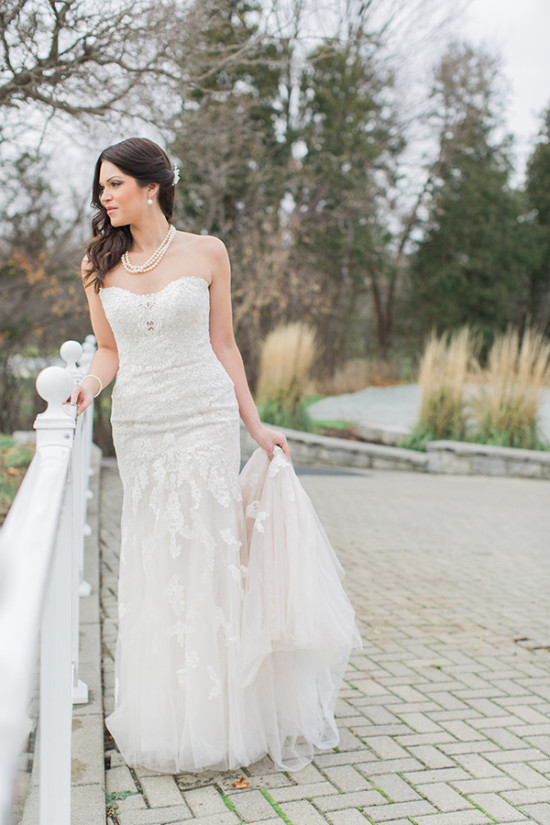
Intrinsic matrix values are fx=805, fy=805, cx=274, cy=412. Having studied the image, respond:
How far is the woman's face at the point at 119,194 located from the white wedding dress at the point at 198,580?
242mm

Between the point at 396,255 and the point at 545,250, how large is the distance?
434cm

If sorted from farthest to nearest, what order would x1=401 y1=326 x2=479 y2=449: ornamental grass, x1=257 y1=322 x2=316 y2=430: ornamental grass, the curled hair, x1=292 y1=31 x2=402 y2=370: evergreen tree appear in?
x1=292 y1=31 x2=402 y2=370: evergreen tree, x1=257 y1=322 x2=316 y2=430: ornamental grass, x1=401 y1=326 x2=479 y2=449: ornamental grass, the curled hair

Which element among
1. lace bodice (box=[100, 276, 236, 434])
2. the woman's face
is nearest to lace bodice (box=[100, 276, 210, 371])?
lace bodice (box=[100, 276, 236, 434])

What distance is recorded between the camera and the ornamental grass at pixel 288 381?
39.7 feet

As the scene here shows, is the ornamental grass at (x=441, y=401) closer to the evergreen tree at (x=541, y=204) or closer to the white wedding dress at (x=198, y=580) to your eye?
the white wedding dress at (x=198, y=580)

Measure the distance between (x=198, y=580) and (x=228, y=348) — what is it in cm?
80

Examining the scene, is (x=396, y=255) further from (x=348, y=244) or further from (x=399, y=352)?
(x=348, y=244)

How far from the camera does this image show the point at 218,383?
2631 millimetres

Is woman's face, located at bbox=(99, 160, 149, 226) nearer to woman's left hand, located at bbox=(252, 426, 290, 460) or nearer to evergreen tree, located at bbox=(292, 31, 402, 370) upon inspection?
woman's left hand, located at bbox=(252, 426, 290, 460)

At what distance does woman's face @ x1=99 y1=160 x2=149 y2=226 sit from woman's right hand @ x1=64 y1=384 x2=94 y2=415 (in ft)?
1.90

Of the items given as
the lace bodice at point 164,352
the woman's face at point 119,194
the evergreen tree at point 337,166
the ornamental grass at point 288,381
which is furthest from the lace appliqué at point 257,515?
the evergreen tree at point 337,166

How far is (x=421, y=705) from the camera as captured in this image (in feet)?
10.5

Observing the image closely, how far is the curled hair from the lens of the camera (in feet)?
8.48

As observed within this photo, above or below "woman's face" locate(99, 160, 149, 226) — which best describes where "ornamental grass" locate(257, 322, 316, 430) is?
below
